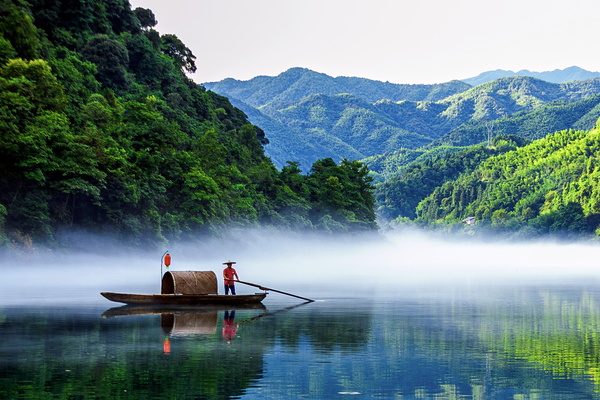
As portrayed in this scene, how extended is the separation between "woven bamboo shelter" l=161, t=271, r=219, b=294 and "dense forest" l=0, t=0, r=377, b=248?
28.0 metres

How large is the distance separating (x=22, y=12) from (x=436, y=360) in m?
56.3

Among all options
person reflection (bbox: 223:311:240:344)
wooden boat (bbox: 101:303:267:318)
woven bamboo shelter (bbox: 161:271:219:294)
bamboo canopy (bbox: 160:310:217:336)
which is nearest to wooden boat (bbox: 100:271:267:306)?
woven bamboo shelter (bbox: 161:271:219:294)

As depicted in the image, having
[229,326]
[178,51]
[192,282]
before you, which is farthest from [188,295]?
[178,51]

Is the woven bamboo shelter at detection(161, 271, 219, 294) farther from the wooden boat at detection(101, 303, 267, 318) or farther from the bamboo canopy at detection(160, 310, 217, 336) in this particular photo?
the bamboo canopy at detection(160, 310, 217, 336)

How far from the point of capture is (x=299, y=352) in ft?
59.9

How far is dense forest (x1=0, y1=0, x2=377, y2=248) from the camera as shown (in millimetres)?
56281

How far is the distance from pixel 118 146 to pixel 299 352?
53046 millimetres

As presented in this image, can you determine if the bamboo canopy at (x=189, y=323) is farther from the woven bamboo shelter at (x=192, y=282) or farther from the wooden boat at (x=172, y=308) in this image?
the woven bamboo shelter at (x=192, y=282)

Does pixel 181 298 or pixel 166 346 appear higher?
pixel 181 298

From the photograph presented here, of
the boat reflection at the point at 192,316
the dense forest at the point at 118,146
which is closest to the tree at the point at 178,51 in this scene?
the dense forest at the point at 118,146

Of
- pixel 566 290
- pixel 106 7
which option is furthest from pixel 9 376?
pixel 106 7

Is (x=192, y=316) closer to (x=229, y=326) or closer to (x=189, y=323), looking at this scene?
(x=189, y=323)

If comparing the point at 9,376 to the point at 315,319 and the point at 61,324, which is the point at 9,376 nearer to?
the point at 61,324

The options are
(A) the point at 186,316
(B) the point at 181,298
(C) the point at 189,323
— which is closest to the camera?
(C) the point at 189,323
